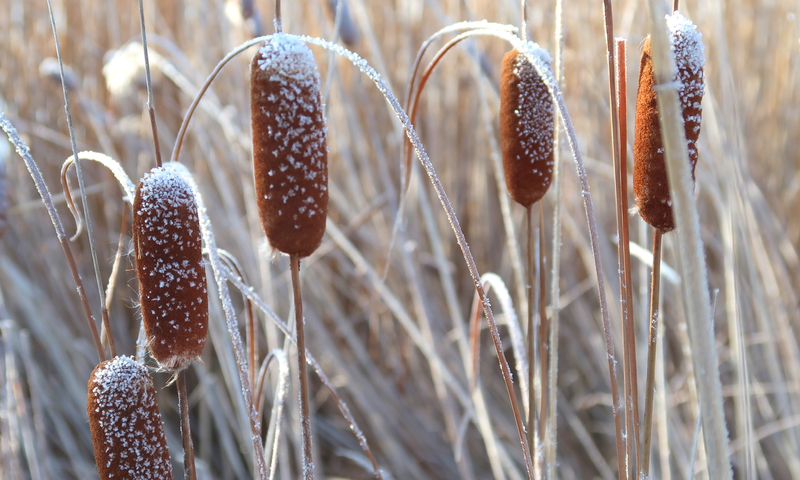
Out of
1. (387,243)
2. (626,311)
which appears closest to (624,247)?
(626,311)

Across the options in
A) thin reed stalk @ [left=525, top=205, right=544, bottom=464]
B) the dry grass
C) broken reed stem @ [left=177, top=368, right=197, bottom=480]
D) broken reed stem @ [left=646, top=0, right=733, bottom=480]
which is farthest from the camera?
the dry grass

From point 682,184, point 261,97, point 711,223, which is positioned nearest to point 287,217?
point 261,97

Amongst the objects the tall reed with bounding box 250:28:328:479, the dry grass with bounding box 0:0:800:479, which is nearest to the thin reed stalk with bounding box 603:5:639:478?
the tall reed with bounding box 250:28:328:479

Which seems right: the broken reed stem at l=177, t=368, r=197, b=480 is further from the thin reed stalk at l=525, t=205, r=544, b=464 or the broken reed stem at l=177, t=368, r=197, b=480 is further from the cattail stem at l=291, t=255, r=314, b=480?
the thin reed stalk at l=525, t=205, r=544, b=464

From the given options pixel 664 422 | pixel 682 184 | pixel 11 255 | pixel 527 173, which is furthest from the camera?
pixel 11 255

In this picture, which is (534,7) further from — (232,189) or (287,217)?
(287,217)

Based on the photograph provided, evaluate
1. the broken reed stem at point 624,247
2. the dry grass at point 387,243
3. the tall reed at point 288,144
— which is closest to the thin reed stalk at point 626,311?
the broken reed stem at point 624,247
